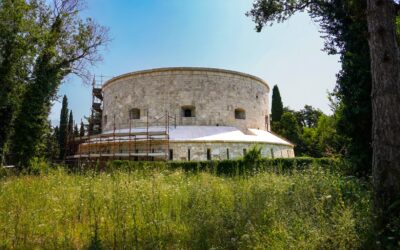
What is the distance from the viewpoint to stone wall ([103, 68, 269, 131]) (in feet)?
71.5

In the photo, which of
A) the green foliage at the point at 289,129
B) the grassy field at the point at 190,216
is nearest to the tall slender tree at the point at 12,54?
the grassy field at the point at 190,216

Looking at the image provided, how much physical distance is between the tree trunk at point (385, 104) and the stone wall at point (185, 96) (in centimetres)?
1760

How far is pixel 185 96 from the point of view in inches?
863

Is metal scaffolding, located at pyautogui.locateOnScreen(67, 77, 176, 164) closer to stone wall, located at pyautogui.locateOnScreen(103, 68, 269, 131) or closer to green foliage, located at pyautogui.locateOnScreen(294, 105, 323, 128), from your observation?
stone wall, located at pyautogui.locateOnScreen(103, 68, 269, 131)

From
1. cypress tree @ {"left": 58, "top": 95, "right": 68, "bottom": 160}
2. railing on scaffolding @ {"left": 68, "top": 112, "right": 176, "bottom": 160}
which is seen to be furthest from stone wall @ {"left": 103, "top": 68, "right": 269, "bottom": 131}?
cypress tree @ {"left": 58, "top": 95, "right": 68, "bottom": 160}

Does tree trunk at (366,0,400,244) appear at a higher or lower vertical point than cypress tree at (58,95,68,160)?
lower

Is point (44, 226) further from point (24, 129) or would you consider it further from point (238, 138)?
point (238, 138)

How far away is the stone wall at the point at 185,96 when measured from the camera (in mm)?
21781

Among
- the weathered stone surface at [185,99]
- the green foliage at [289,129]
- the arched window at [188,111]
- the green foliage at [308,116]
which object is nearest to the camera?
the weathered stone surface at [185,99]

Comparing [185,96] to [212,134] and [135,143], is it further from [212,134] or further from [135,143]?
[135,143]

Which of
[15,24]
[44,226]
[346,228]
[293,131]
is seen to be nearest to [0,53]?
[15,24]

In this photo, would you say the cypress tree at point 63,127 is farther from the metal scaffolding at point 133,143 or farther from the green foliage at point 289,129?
the green foliage at point 289,129

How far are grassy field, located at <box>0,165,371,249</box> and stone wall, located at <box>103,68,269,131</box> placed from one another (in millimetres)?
15966

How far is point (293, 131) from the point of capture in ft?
106
